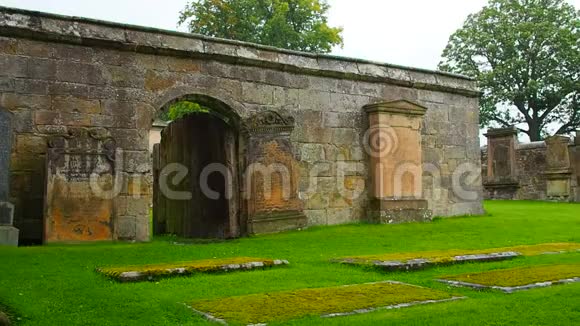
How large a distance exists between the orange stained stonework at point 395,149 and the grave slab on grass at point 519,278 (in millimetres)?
5403

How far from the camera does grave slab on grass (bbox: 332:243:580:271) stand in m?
5.44

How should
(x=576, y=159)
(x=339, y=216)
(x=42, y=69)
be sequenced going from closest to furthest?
(x=42, y=69), (x=339, y=216), (x=576, y=159)

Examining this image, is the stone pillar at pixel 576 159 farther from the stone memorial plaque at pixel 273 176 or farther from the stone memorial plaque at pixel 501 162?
the stone memorial plaque at pixel 273 176

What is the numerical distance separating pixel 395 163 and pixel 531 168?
10.6 metres

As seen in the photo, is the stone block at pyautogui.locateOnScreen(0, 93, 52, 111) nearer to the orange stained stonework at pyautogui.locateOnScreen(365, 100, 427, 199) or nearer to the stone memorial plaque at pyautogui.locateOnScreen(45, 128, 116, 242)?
the stone memorial plaque at pyautogui.locateOnScreen(45, 128, 116, 242)

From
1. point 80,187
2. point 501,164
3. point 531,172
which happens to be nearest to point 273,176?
point 80,187

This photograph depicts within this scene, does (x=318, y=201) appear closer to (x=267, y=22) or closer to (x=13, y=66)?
(x=13, y=66)

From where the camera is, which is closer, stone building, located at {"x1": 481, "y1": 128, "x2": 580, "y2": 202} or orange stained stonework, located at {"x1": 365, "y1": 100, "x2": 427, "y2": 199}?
orange stained stonework, located at {"x1": 365, "y1": 100, "x2": 427, "y2": 199}

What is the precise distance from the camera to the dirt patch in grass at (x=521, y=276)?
4578 millimetres

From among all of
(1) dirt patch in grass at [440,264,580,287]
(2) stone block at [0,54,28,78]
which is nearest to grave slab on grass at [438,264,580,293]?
(1) dirt patch in grass at [440,264,580,287]

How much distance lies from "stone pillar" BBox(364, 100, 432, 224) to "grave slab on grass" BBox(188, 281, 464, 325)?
20.0 ft

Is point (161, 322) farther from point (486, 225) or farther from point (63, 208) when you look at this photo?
point (486, 225)

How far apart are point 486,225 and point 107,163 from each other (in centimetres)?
646

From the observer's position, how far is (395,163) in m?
10.8
